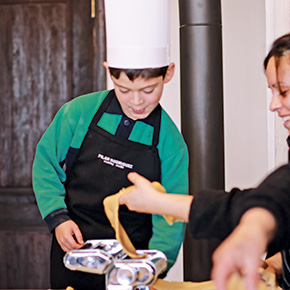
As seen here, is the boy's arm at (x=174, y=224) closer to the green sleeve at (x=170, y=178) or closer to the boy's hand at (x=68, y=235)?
the green sleeve at (x=170, y=178)

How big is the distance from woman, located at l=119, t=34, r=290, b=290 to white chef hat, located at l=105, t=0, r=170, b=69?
51cm

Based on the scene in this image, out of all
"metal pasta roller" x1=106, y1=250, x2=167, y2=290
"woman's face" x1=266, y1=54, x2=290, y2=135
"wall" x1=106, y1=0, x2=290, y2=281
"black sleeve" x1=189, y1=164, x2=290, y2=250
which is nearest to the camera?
"black sleeve" x1=189, y1=164, x2=290, y2=250

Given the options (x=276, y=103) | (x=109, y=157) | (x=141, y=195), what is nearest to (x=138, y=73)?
(x=109, y=157)

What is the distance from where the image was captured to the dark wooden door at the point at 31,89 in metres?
2.62

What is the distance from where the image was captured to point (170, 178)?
1.35 metres

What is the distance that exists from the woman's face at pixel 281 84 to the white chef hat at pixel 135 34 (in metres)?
0.31

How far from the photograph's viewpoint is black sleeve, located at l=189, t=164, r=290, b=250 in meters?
0.64

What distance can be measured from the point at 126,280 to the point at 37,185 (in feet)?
2.12

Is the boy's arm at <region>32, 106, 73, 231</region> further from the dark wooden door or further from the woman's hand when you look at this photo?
the dark wooden door

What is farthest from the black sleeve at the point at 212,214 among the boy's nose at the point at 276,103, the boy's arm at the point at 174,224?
the boy's arm at the point at 174,224

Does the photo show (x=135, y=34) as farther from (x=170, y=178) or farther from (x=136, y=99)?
(x=170, y=178)

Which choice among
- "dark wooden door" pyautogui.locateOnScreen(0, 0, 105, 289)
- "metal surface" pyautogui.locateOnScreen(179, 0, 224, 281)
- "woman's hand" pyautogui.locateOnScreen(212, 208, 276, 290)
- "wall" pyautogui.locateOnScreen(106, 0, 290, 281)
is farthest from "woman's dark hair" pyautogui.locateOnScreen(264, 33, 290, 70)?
"dark wooden door" pyautogui.locateOnScreen(0, 0, 105, 289)

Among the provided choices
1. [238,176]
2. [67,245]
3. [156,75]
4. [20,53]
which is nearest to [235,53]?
[238,176]

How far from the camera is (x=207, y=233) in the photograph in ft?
2.46
